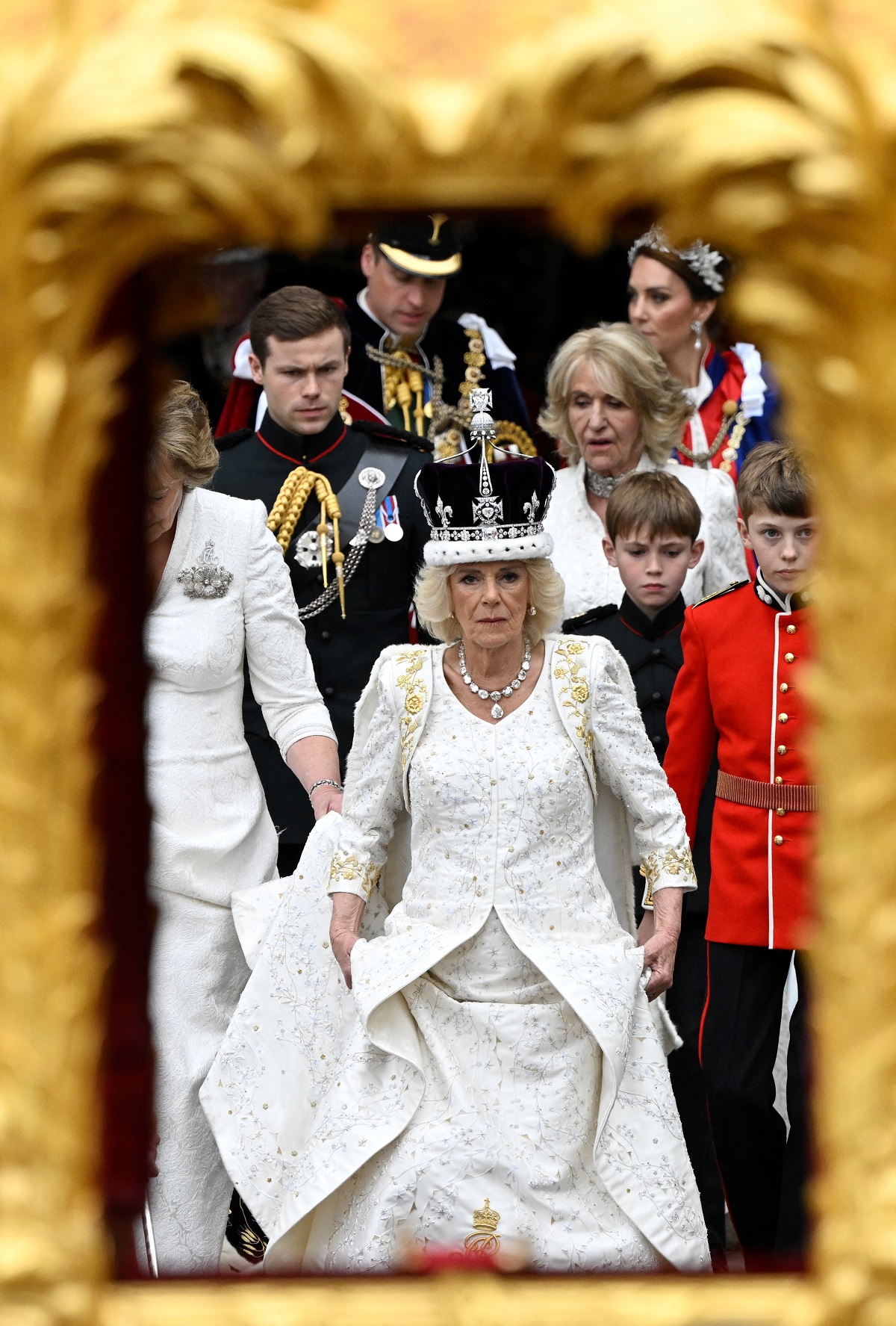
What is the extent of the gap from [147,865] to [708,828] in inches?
115

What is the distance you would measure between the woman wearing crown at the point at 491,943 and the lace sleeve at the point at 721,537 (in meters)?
1.09

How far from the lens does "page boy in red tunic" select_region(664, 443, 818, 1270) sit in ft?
12.6

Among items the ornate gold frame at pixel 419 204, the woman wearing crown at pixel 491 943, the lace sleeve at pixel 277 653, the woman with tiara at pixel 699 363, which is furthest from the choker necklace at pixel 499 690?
the ornate gold frame at pixel 419 204

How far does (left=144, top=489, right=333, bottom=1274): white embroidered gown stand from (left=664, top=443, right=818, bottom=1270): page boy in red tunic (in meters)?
0.83

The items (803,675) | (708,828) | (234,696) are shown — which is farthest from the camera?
(708,828)

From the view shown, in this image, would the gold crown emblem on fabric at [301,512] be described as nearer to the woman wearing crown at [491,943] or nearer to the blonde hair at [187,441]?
the blonde hair at [187,441]

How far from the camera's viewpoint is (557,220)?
1308 millimetres

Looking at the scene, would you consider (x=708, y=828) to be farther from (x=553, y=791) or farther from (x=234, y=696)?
(x=234, y=696)

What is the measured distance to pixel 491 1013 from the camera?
A: 11.4 ft

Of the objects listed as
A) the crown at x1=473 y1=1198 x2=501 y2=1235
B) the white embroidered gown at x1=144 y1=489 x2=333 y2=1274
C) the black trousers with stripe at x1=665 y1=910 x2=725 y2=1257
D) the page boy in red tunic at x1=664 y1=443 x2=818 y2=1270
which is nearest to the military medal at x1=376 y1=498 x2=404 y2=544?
the white embroidered gown at x1=144 y1=489 x2=333 y2=1274

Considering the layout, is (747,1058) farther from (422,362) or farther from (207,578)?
(422,362)

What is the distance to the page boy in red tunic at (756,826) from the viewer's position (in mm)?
3826

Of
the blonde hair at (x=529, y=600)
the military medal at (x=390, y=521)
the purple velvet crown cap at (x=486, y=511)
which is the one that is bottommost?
the blonde hair at (x=529, y=600)

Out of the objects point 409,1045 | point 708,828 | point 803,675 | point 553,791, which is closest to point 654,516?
point 708,828
